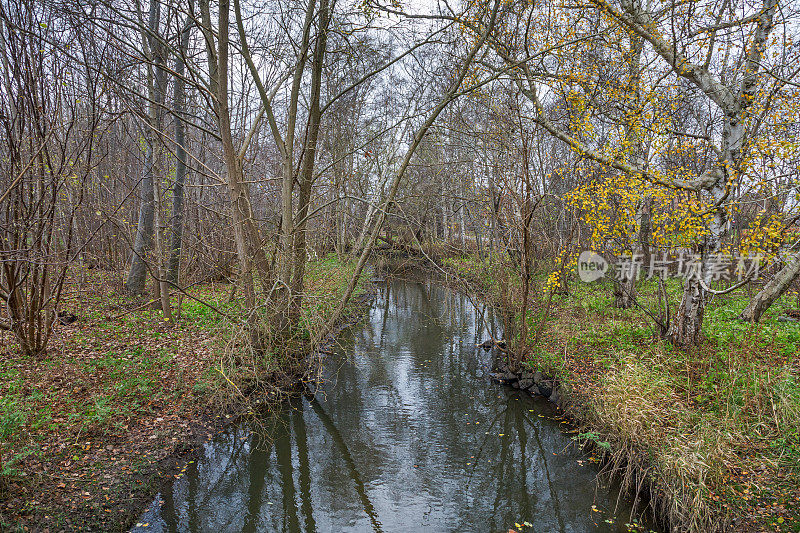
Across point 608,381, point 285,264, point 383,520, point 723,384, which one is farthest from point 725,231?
point 285,264

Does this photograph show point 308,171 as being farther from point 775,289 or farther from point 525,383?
point 775,289

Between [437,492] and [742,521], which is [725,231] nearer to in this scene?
[742,521]

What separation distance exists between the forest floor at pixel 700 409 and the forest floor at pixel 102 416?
191 inches

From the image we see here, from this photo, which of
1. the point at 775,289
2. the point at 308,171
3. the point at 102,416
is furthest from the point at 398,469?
the point at 775,289

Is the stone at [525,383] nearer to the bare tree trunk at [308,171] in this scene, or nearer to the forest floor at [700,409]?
the forest floor at [700,409]

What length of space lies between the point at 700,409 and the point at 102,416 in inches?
295

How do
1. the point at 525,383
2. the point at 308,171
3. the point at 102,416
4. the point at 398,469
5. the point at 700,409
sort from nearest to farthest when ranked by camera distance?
the point at 102,416
the point at 700,409
the point at 398,469
the point at 525,383
the point at 308,171

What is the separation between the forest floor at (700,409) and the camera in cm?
432

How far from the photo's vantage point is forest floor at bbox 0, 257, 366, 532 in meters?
4.21

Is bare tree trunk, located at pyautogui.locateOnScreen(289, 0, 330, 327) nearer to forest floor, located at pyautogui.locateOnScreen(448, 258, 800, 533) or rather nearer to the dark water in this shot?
the dark water

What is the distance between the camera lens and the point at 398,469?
→ 19.1ft

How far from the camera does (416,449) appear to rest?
20.7 feet

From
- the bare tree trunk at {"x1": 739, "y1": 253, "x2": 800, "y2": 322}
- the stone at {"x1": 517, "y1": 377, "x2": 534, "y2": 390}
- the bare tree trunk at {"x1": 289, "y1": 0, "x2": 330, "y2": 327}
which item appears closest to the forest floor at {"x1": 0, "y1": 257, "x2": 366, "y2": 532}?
the bare tree trunk at {"x1": 289, "y1": 0, "x2": 330, "y2": 327}

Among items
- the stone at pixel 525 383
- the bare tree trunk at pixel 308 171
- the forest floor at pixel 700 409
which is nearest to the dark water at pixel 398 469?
the stone at pixel 525 383
